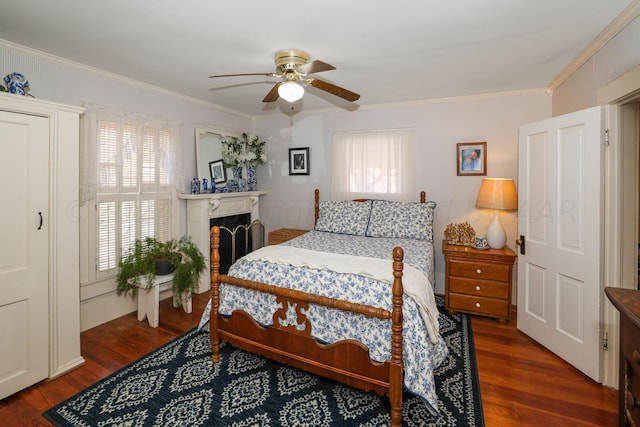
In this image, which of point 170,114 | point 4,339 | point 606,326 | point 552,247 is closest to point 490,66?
point 552,247

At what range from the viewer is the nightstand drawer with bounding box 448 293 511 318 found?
311cm

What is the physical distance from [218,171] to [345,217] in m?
1.87

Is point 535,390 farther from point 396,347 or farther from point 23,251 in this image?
point 23,251

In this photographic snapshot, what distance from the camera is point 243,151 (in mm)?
4555

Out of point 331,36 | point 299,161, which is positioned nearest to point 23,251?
point 331,36

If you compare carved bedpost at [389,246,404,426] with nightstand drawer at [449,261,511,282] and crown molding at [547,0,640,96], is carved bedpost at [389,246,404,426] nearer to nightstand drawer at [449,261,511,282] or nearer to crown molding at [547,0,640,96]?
nightstand drawer at [449,261,511,282]

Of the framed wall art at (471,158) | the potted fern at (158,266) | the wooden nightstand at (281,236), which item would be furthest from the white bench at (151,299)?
the framed wall art at (471,158)

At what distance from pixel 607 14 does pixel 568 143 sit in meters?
0.84

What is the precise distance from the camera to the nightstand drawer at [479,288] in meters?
3.11

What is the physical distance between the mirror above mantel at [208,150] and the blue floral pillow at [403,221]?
86.2 inches

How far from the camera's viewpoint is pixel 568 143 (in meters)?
2.38

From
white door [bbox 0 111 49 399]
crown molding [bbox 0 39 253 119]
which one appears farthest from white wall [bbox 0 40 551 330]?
white door [bbox 0 111 49 399]

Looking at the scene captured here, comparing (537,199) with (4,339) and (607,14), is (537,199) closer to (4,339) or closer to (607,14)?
(607,14)

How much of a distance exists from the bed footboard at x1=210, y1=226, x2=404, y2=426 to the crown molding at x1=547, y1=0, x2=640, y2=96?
6.59ft
